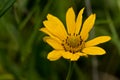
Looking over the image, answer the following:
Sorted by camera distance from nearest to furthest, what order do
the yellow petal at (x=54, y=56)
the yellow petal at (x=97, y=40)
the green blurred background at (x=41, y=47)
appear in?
1. the yellow petal at (x=54, y=56)
2. the yellow petal at (x=97, y=40)
3. the green blurred background at (x=41, y=47)

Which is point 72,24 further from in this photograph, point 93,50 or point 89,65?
point 89,65

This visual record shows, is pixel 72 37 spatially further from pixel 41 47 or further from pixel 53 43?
pixel 41 47

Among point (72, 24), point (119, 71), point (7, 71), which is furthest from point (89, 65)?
point (72, 24)

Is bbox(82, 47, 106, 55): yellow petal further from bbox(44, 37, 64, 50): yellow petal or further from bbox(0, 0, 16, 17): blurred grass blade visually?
bbox(0, 0, 16, 17): blurred grass blade

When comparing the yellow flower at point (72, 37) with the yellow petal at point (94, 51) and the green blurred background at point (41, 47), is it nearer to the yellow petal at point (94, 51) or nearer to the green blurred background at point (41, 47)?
the yellow petal at point (94, 51)

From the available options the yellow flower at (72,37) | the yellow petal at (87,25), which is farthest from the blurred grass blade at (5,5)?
the yellow petal at (87,25)
